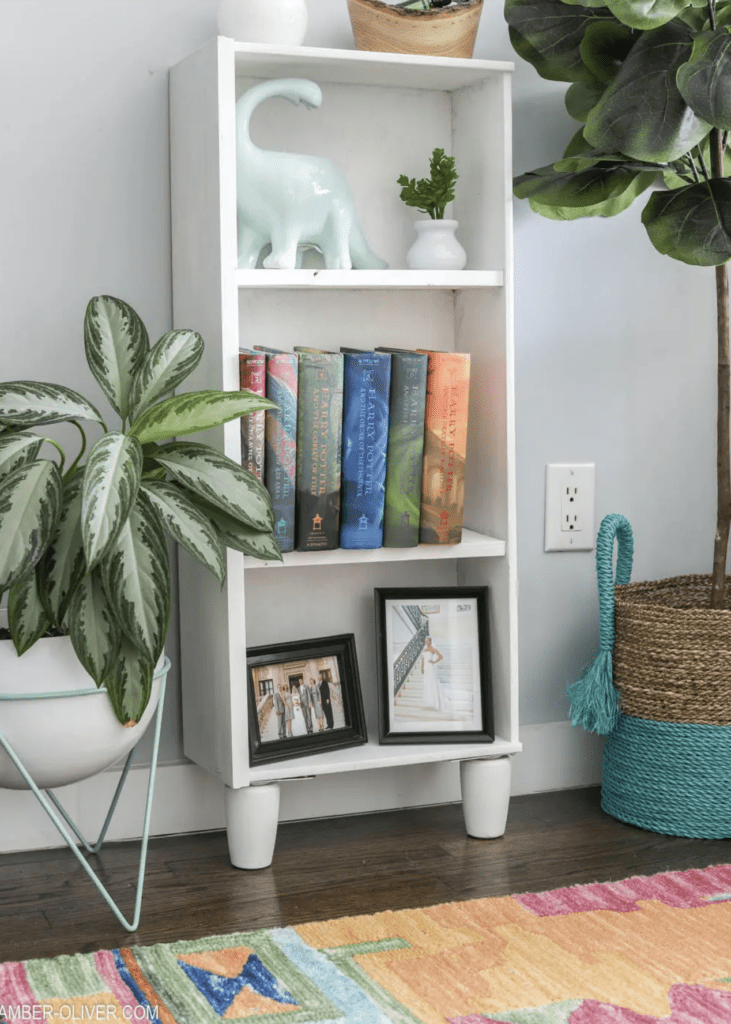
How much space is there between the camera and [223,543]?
57.7 inches

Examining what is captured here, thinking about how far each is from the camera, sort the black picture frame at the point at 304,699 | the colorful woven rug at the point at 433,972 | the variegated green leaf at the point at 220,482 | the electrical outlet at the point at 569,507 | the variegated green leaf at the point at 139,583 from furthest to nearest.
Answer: the electrical outlet at the point at 569,507 < the black picture frame at the point at 304,699 < the variegated green leaf at the point at 220,482 < the variegated green leaf at the point at 139,583 < the colorful woven rug at the point at 433,972

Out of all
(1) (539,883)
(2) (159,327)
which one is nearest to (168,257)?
(2) (159,327)

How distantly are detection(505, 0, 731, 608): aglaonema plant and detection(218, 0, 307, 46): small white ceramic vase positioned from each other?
1.11ft

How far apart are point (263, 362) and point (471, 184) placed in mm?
496

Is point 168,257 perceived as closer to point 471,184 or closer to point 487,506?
point 471,184

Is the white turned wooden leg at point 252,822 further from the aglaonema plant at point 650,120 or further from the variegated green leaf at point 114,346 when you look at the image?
the aglaonema plant at point 650,120

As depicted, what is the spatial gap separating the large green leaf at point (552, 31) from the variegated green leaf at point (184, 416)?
741 mm

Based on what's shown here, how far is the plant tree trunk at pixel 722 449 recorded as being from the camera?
1.76m

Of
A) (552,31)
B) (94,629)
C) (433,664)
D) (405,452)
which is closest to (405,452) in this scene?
(405,452)

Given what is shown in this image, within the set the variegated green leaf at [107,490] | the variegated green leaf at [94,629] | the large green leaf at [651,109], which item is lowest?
the variegated green leaf at [94,629]

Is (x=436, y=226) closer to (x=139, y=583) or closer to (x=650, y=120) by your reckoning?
(x=650, y=120)

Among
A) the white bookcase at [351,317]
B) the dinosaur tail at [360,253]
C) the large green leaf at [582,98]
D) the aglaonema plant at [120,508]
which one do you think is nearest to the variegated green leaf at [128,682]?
the aglaonema plant at [120,508]

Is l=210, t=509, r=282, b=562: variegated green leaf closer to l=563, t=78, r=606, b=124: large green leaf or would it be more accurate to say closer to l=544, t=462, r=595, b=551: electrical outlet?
l=544, t=462, r=595, b=551: electrical outlet

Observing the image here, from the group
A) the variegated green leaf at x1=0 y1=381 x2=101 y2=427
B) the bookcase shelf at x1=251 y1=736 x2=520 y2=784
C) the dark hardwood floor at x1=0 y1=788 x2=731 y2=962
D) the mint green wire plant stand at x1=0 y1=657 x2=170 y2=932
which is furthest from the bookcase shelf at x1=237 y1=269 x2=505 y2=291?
the dark hardwood floor at x1=0 y1=788 x2=731 y2=962
